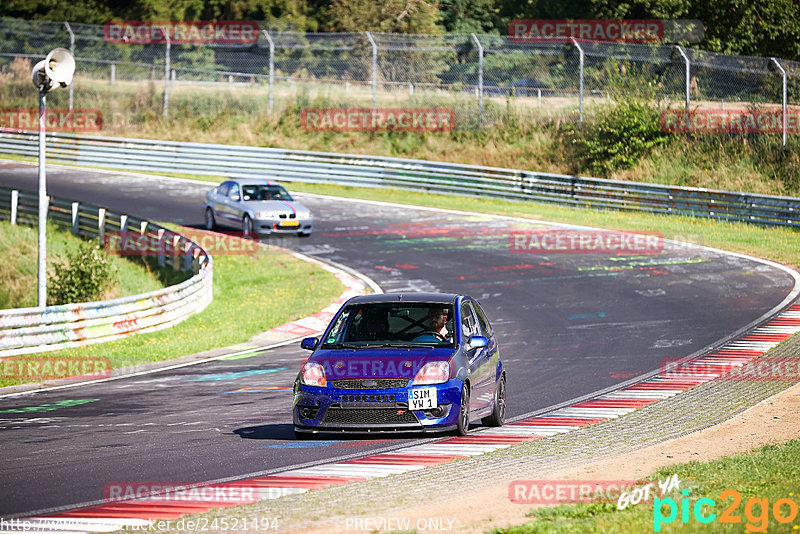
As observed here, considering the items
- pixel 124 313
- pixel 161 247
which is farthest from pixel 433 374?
pixel 161 247

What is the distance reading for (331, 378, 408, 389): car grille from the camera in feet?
33.9

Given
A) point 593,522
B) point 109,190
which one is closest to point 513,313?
point 593,522

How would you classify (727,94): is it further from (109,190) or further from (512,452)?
(512,452)

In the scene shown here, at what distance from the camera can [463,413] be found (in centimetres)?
1070

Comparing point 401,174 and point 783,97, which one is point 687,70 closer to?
point 783,97

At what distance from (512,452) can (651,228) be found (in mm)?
21282

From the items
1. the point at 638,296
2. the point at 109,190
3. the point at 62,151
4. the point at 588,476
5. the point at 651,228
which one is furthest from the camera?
the point at 62,151

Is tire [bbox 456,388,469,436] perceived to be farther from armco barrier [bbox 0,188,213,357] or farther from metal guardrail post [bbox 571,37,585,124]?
metal guardrail post [bbox 571,37,585,124]

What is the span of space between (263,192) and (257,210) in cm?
108

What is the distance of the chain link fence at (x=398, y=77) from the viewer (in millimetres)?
35312

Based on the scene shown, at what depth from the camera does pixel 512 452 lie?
33.2 ft

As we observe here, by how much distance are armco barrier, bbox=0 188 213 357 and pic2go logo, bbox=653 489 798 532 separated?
1231 cm

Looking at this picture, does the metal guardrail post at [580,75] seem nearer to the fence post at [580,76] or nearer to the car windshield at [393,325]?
the fence post at [580,76]

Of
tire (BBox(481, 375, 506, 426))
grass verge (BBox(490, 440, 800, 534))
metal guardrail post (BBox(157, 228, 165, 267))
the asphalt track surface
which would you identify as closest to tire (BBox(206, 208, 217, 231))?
the asphalt track surface
